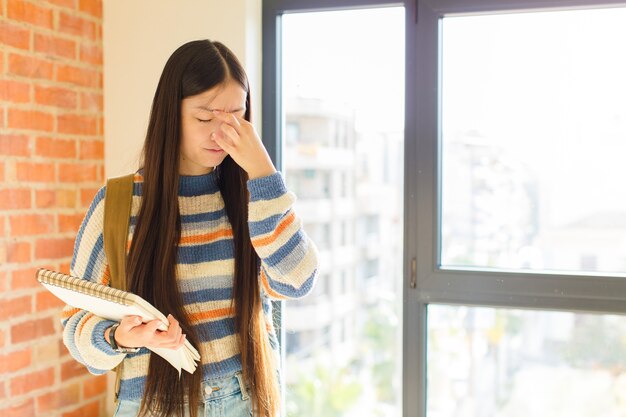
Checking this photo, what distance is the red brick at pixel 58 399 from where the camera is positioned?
2.16 metres

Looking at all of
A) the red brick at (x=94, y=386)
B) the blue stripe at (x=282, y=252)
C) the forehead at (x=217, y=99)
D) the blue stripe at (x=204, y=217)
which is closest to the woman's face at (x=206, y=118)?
the forehead at (x=217, y=99)

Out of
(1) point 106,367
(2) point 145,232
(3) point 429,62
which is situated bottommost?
(1) point 106,367

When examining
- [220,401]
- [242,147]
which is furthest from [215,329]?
[242,147]

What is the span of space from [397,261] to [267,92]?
0.70 metres

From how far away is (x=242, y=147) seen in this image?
1.38m

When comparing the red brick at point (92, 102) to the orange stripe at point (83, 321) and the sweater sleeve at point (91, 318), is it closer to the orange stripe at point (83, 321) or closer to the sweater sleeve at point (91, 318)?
the sweater sleeve at point (91, 318)

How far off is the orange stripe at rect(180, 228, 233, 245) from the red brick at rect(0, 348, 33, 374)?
3.14ft

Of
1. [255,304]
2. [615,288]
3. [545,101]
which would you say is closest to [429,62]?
[545,101]

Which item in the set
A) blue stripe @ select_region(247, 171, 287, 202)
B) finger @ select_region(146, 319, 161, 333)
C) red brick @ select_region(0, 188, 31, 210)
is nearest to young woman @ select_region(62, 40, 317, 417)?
blue stripe @ select_region(247, 171, 287, 202)

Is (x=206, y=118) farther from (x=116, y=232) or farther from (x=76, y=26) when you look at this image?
(x=76, y=26)

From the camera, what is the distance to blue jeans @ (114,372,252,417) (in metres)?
1.35

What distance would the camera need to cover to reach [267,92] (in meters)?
2.33

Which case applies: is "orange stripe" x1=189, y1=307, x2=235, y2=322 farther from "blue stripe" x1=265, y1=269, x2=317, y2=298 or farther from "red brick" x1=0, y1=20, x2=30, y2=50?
"red brick" x1=0, y1=20, x2=30, y2=50

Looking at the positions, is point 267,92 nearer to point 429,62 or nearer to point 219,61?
point 429,62
